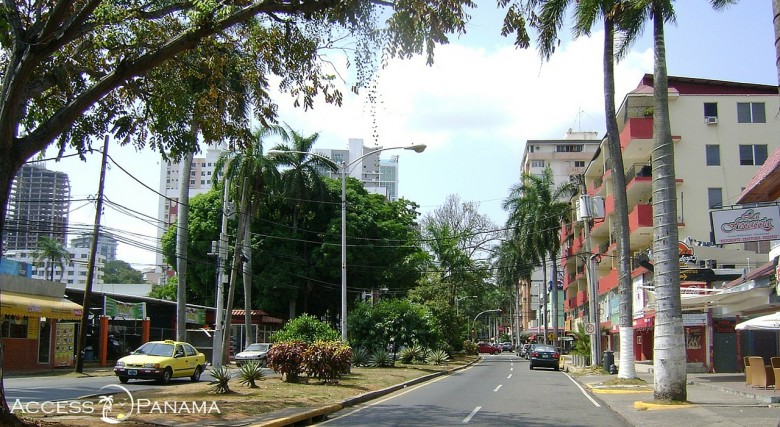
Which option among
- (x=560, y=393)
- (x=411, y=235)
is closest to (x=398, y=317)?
(x=560, y=393)

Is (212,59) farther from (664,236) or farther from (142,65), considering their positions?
(664,236)

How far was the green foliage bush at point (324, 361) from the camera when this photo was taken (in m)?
21.6

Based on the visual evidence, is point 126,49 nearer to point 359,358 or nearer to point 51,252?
point 359,358

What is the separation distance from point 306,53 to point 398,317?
24.5 m

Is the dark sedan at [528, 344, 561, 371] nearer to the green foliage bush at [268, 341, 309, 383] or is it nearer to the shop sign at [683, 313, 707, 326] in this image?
the shop sign at [683, 313, 707, 326]

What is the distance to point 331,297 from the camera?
180ft

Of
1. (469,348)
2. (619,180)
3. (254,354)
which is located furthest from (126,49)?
(469,348)

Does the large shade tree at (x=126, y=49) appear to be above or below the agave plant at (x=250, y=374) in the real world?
above

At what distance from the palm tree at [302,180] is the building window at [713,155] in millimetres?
23158

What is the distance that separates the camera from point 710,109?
134ft

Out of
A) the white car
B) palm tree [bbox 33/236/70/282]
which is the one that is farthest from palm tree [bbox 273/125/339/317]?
palm tree [bbox 33/236/70/282]

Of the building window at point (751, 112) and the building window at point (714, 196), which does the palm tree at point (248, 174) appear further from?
the building window at point (751, 112)

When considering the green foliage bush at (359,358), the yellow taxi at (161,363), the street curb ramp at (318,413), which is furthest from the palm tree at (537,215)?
the street curb ramp at (318,413)

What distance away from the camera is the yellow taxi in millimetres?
23406
